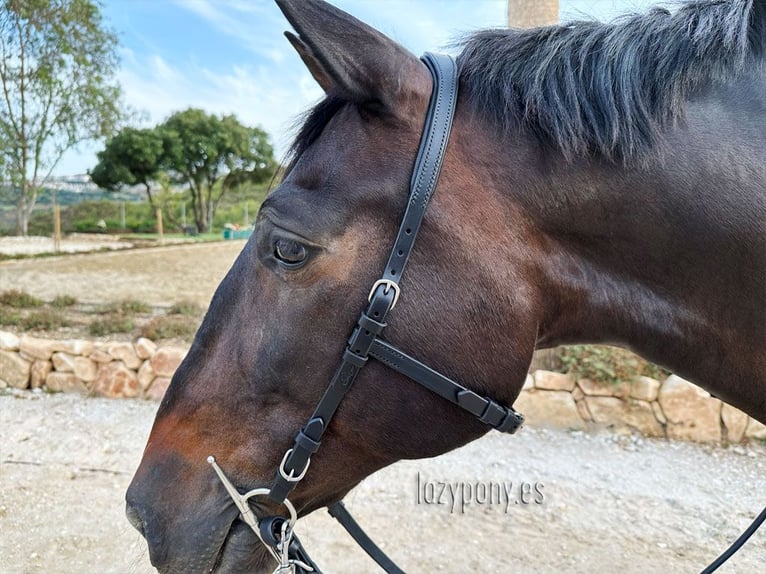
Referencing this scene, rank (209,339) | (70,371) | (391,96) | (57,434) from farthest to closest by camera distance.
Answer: (70,371)
(57,434)
(209,339)
(391,96)

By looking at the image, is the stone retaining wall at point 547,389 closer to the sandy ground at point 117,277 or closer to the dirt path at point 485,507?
the dirt path at point 485,507

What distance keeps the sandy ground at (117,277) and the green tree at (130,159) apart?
1566cm

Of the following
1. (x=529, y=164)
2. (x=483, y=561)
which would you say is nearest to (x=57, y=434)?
(x=483, y=561)

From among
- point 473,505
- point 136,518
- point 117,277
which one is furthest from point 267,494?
point 117,277

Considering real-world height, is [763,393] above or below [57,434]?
above

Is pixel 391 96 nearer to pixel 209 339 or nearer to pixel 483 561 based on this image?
pixel 209 339

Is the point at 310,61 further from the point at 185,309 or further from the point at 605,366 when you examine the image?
the point at 185,309

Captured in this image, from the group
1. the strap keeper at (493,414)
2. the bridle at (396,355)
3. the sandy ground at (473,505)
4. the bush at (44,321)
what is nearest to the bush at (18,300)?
the bush at (44,321)

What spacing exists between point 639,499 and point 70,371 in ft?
17.3

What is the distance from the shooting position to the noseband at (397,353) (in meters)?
1.07

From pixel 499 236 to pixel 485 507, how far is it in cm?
301

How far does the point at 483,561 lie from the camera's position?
9.91 feet

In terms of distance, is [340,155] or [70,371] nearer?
[340,155]

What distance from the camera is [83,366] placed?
5.33 metres
